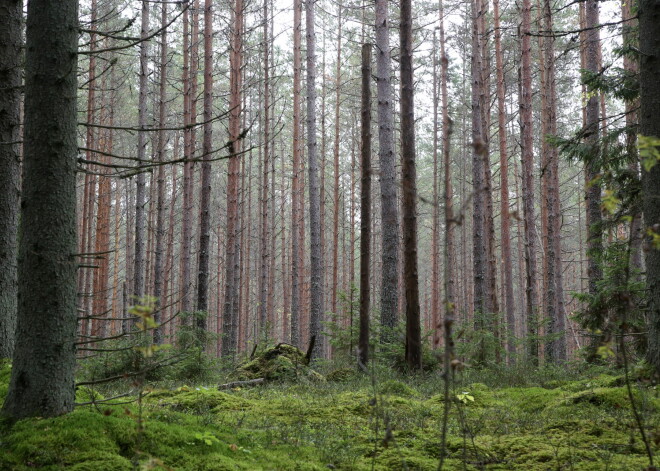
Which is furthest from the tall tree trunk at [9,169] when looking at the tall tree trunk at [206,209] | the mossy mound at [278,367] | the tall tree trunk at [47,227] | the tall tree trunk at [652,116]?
the tall tree trunk at [206,209]

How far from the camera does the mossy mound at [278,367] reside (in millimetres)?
9117

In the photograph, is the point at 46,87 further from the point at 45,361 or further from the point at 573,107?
the point at 573,107

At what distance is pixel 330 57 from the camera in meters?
28.7

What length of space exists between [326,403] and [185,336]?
553cm

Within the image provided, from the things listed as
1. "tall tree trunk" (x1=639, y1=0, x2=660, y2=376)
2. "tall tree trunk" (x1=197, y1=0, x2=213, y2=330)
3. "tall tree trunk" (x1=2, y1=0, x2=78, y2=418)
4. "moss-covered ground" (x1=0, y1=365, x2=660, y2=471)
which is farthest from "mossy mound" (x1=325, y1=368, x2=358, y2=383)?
"tall tree trunk" (x1=2, y1=0, x2=78, y2=418)

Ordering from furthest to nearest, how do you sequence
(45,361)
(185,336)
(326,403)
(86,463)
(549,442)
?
1. (185,336)
2. (326,403)
3. (549,442)
4. (45,361)
5. (86,463)

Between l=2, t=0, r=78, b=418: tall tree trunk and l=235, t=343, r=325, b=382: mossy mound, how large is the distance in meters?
5.88

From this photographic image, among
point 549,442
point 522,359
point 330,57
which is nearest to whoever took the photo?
point 549,442

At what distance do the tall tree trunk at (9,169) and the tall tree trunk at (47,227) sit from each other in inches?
54.2

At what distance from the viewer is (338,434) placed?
4.32 m

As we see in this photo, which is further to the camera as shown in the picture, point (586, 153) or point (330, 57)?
point (330, 57)

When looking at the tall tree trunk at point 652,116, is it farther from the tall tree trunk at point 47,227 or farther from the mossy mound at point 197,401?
the tall tree trunk at point 47,227

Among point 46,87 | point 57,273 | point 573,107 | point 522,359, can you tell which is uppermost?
point 573,107

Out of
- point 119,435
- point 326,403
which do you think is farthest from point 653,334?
point 119,435
